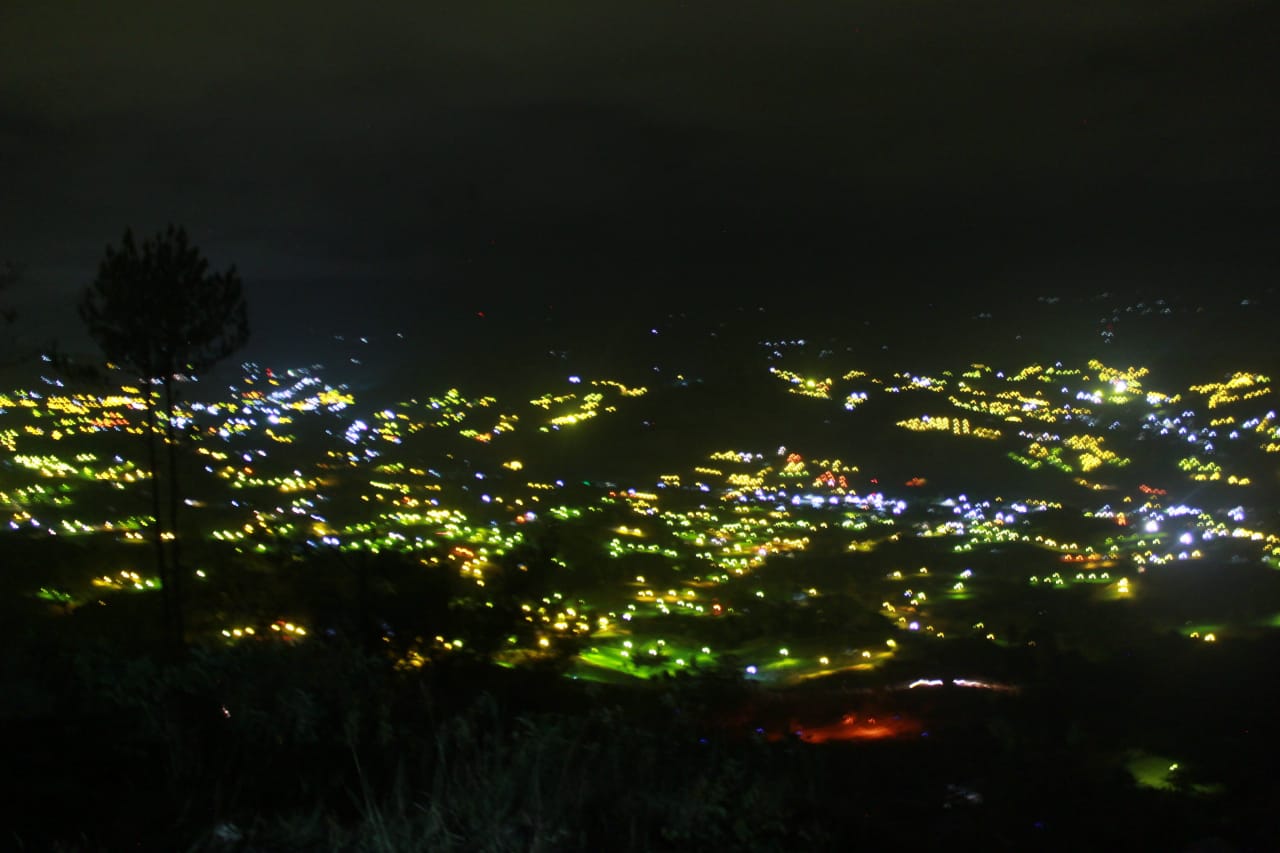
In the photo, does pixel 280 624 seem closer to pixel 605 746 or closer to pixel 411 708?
pixel 411 708

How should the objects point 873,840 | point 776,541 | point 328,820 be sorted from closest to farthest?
point 328,820
point 873,840
point 776,541

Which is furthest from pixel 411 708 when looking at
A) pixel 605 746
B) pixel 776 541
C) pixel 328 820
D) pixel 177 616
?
pixel 776 541

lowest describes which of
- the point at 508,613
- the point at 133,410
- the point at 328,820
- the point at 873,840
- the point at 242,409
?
the point at 873,840

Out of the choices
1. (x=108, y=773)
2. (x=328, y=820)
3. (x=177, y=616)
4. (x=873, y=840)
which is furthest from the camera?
(x=177, y=616)

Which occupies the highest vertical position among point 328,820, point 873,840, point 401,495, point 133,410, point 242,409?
point 242,409

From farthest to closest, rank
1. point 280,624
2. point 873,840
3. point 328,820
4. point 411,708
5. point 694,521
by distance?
point 694,521 → point 280,624 → point 411,708 → point 873,840 → point 328,820

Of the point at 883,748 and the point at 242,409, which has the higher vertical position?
the point at 242,409

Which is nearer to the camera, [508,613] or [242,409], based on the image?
[508,613]

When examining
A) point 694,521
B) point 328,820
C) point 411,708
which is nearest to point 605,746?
point 411,708

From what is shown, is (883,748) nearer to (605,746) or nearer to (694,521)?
(605,746)
